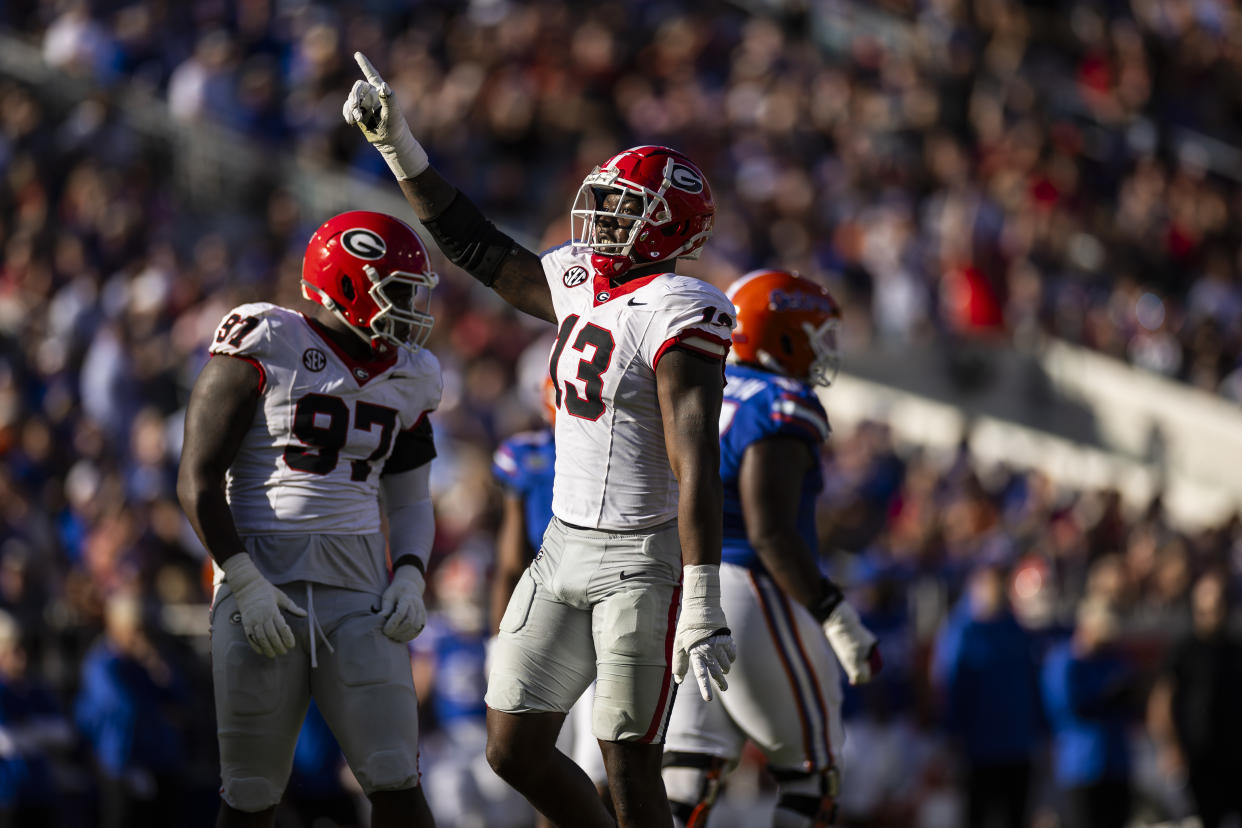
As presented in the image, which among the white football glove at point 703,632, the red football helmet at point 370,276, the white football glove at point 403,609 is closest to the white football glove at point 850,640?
the white football glove at point 703,632

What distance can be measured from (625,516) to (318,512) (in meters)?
0.98

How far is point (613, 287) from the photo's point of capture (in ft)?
16.1

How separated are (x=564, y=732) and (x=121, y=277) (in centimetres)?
648

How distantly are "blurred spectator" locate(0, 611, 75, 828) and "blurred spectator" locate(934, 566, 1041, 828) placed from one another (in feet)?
15.9

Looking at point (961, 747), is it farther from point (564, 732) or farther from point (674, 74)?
point (674, 74)

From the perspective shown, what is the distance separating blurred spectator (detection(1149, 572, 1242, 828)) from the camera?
8.84m

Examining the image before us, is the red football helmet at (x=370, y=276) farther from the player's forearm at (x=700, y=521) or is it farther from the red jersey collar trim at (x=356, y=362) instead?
the player's forearm at (x=700, y=521)

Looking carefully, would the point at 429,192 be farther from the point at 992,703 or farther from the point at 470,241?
the point at 992,703

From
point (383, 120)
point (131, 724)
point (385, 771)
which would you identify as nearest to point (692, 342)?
point (383, 120)

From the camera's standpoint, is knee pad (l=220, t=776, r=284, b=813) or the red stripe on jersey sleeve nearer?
the red stripe on jersey sleeve

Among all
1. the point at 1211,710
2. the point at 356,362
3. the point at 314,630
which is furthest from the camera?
the point at 1211,710

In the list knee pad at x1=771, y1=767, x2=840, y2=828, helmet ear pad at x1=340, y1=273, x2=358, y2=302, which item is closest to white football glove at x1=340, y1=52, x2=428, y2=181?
helmet ear pad at x1=340, y1=273, x2=358, y2=302

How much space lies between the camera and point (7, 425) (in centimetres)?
1027

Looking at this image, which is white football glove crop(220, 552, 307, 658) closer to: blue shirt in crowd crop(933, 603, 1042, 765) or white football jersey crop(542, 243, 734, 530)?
white football jersey crop(542, 243, 734, 530)
